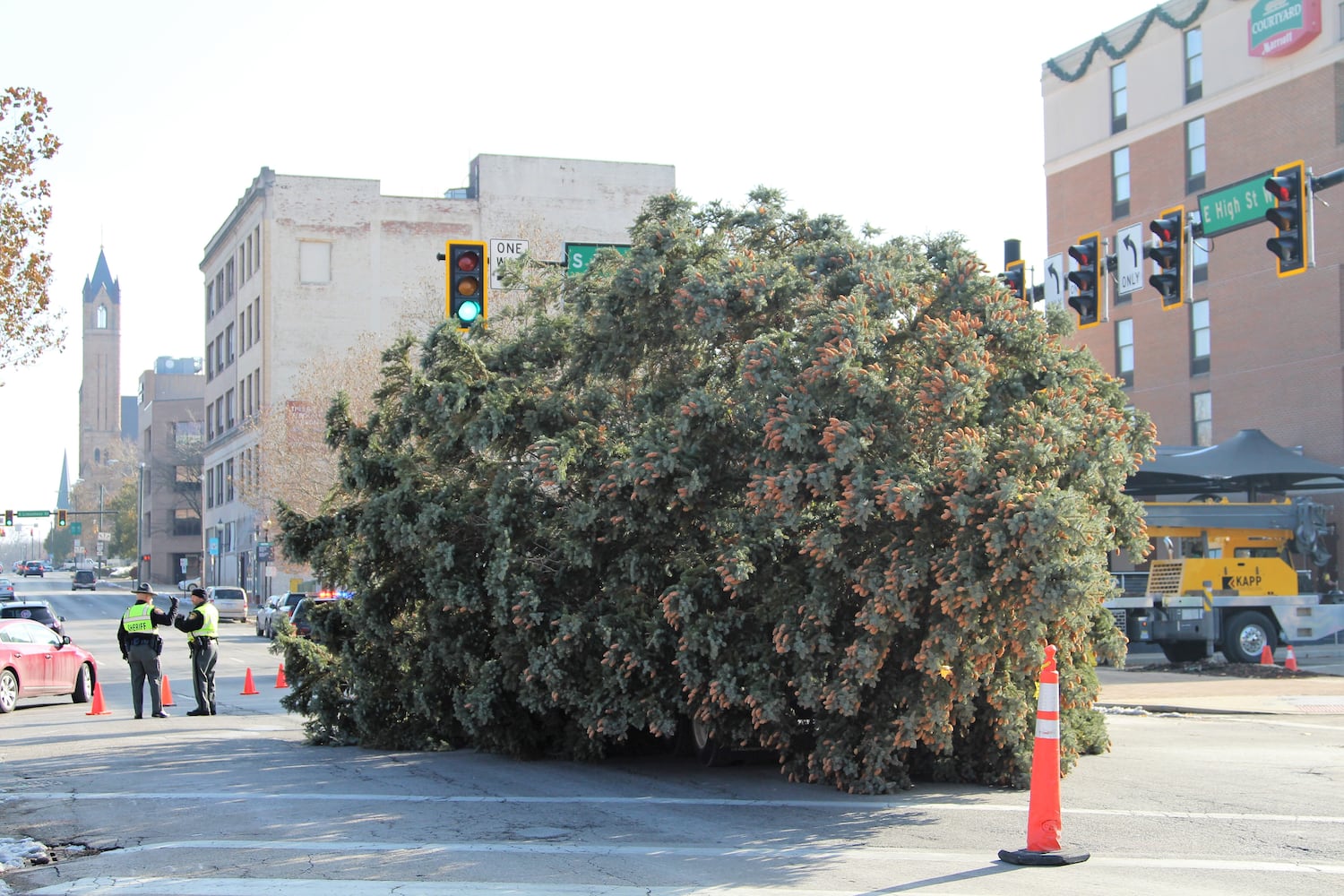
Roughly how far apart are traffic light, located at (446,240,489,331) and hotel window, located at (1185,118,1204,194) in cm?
3656

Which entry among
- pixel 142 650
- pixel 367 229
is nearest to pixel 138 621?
pixel 142 650

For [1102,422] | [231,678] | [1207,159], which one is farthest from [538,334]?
[1207,159]

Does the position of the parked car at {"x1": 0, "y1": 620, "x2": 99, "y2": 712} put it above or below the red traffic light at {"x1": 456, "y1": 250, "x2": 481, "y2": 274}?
below

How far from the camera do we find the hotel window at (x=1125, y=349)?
47594 millimetres

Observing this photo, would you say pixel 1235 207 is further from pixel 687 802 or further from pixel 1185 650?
pixel 687 802

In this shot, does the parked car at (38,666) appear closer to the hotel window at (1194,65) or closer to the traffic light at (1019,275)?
the traffic light at (1019,275)

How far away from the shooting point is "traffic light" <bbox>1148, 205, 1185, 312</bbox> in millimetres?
18969

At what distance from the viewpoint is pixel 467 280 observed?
542 inches

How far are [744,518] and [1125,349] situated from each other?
4007 cm

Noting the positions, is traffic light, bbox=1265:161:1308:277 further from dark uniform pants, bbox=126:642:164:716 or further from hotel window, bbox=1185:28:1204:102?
hotel window, bbox=1185:28:1204:102

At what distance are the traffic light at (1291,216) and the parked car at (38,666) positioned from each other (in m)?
16.7

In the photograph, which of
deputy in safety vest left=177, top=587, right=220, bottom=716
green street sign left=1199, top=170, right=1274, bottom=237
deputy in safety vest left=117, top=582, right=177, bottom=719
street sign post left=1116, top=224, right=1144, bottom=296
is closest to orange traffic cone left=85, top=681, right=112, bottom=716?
deputy in safety vest left=117, top=582, right=177, bottom=719

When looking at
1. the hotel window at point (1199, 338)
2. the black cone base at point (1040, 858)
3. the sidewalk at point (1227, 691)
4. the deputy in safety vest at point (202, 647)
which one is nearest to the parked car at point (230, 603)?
the hotel window at point (1199, 338)

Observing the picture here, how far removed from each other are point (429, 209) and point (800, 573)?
59731mm
